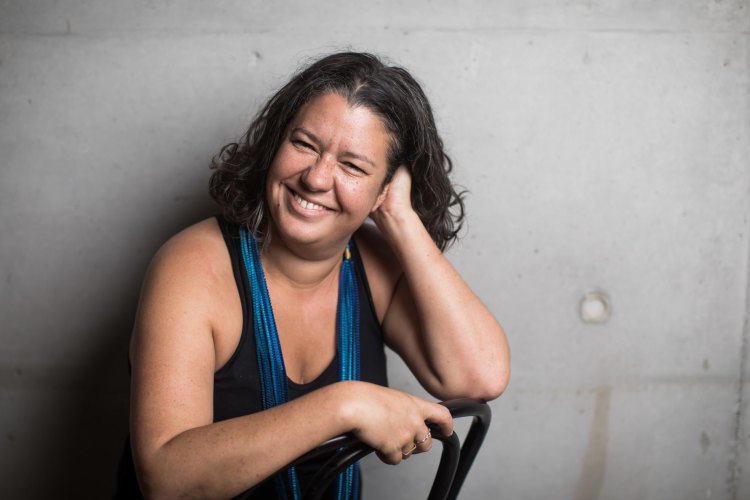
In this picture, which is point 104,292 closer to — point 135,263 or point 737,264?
point 135,263

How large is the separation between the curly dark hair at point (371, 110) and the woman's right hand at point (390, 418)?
1.81 feet

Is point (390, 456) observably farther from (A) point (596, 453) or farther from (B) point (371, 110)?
(A) point (596, 453)

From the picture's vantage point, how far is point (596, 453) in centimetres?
244

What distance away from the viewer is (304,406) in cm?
110

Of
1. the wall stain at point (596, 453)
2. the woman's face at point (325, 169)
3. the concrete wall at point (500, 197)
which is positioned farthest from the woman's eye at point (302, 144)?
the wall stain at point (596, 453)

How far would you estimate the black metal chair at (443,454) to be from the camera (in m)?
0.96

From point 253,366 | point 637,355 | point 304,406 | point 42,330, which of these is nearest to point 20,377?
point 42,330

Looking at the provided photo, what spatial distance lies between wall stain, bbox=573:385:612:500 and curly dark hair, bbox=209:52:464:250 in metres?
1.08

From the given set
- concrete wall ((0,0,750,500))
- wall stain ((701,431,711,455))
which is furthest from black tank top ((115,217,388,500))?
wall stain ((701,431,711,455))

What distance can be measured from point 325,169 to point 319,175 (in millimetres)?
20

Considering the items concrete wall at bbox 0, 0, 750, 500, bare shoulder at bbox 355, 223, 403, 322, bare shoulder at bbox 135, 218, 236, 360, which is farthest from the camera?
concrete wall at bbox 0, 0, 750, 500

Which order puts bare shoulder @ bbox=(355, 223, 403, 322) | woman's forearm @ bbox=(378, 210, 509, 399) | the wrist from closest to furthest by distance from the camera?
the wrist, woman's forearm @ bbox=(378, 210, 509, 399), bare shoulder @ bbox=(355, 223, 403, 322)

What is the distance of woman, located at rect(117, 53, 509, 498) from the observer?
3.68ft

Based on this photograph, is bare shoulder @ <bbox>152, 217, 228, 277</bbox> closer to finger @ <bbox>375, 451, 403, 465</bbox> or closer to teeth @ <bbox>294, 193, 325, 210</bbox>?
teeth @ <bbox>294, 193, 325, 210</bbox>
